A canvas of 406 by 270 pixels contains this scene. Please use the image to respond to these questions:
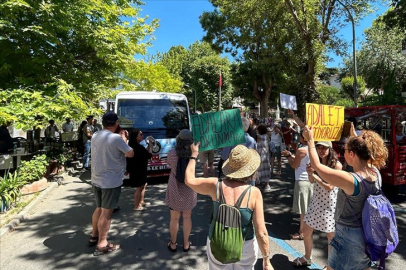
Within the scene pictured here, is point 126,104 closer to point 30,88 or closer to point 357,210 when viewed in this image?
point 30,88

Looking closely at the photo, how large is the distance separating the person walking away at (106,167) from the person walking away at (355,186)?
2451 millimetres

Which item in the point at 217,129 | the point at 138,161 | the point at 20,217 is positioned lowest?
the point at 20,217

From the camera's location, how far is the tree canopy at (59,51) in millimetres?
6070

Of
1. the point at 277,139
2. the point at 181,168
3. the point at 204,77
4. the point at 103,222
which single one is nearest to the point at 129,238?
the point at 103,222

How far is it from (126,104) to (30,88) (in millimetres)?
2305

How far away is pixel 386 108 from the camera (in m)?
5.97

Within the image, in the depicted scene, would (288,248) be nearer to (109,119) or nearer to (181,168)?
(181,168)

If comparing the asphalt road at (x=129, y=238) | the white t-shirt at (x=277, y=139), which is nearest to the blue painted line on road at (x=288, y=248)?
the asphalt road at (x=129, y=238)

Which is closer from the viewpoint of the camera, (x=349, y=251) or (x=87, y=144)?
(x=349, y=251)

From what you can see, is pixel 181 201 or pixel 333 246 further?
pixel 181 201

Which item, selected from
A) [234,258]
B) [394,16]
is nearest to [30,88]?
[234,258]

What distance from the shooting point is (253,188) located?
203 cm

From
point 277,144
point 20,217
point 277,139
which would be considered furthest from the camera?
point 277,139

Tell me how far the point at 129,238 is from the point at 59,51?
20.0 ft
